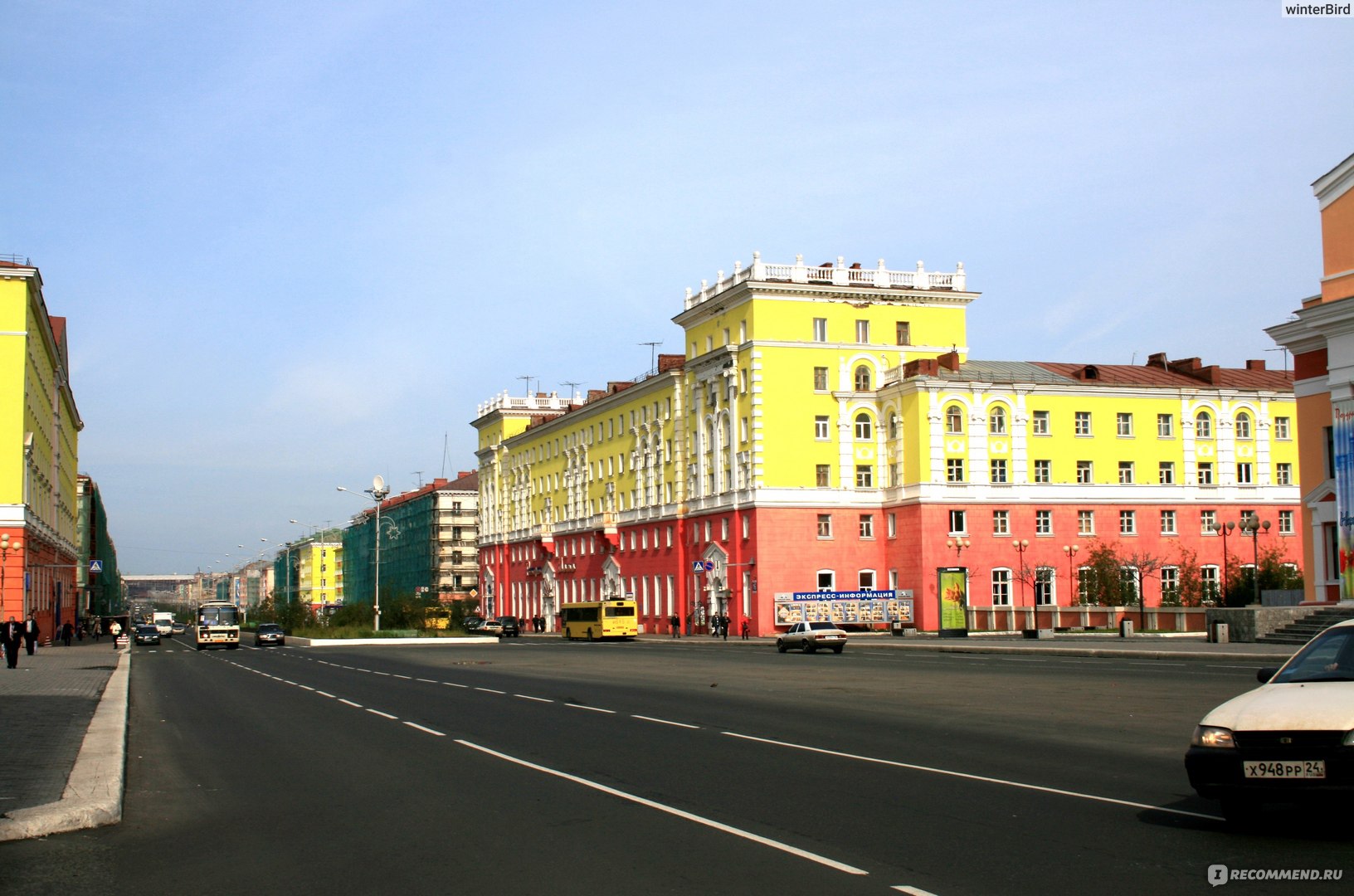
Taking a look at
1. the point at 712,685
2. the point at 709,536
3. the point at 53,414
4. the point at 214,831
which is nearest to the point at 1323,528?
the point at 712,685

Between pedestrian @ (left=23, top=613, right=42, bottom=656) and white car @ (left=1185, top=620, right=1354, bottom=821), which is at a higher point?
white car @ (left=1185, top=620, right=1354, bottom=821)

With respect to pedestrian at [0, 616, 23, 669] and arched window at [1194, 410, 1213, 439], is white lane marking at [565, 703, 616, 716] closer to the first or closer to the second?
pedestrian at [0, 616, 23, 669]

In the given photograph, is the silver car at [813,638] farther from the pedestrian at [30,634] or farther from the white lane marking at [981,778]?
the white lane marking at [981,778]

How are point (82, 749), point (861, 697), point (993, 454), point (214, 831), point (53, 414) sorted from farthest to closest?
point (53, 414)
point (993, 454)
point (861, 697)
point (82, 749)
point (214, 831)

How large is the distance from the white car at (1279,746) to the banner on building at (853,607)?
2331 inches

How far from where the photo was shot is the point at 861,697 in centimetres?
2512

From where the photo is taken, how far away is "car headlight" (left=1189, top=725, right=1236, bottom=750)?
9570 millimetres

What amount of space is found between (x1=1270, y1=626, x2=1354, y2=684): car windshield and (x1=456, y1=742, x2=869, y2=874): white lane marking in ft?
13.4

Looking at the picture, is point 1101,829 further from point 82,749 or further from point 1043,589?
point 1043,589

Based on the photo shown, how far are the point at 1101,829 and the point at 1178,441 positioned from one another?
72.8 metres

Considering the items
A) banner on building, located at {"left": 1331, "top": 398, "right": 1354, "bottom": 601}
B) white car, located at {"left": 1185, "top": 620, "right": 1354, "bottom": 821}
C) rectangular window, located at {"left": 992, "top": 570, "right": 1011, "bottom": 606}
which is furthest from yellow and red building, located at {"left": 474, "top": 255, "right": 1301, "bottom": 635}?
white car, located at {"left": 1185, "top": 620, "right": 1354, "bottom": 821}

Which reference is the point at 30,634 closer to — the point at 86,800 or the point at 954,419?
the point at 86,800

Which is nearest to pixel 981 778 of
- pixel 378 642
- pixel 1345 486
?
pixel 1345 486

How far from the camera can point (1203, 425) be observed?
78.4m
